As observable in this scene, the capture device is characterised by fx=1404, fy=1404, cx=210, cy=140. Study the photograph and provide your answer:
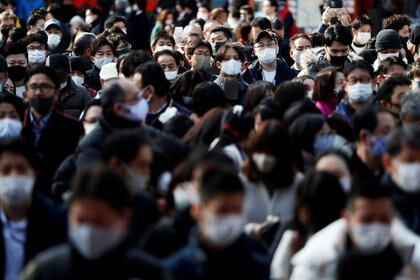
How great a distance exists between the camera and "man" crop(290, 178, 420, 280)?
6074 millimetres

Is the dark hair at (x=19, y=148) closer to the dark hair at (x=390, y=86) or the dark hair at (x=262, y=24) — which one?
the dark hair at (x=390, y=86)

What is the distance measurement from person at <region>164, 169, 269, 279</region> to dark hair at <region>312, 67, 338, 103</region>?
16.5 feet

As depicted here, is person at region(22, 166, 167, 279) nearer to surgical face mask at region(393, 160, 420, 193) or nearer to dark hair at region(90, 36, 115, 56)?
surgical face mask at region(393, 160, 420, 193)

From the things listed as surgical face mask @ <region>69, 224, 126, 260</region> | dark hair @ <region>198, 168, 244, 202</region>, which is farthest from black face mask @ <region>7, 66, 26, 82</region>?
surgical face mask @ <region>69, 224, 126, 260</region>

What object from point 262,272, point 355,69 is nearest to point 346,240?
point 262,272

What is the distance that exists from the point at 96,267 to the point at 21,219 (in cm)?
152

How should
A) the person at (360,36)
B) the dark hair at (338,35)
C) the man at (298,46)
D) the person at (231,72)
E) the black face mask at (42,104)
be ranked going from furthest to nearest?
Result: the person at (360,36), the man at (298,46), the dark hair at (338,35), the person at (231,72), the black face mask at (42,104)

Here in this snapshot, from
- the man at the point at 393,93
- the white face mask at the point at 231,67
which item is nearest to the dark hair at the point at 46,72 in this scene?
the man at the point at 393,93

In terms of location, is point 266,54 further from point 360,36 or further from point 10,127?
point 10,127

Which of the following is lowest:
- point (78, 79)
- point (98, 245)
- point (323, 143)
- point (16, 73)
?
point (78, 79)

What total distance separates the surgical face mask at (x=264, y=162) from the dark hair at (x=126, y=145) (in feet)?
3.17

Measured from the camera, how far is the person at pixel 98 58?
49.0ft

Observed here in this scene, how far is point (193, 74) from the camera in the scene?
12250 mm

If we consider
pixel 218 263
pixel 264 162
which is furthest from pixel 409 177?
pixel 218 263
